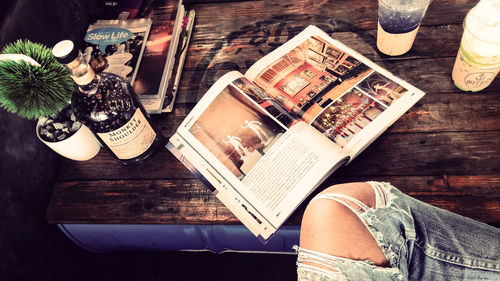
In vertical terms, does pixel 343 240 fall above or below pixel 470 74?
below

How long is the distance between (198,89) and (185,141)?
17 cm

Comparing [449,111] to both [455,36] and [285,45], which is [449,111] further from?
[285,45]

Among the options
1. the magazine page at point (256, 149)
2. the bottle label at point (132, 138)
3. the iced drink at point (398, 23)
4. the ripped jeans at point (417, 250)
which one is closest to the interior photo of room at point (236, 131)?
the magazine page at point (256, 149)

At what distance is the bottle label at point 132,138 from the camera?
75 cm

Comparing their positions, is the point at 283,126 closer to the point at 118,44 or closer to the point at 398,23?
the point at 398,23

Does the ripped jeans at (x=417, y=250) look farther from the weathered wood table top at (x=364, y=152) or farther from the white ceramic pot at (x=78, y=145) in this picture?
the white ceramic pot at (x=78, y=145)

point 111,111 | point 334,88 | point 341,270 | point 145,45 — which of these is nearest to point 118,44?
point 145,45

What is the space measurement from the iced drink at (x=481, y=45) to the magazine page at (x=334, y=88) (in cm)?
11

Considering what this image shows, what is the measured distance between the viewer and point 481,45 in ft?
2.28

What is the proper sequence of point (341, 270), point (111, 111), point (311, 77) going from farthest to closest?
1. point (311, 77)
2. point (111, 111)
3. point (341, 270)

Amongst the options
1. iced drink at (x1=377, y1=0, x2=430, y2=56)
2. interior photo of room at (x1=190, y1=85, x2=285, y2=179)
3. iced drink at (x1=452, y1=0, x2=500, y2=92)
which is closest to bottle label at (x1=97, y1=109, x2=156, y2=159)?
interior photo of room at (x1=190, y1=85, x2=285, y2=179)

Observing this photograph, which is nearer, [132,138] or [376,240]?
[376,240]

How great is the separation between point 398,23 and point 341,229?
1.57 feet

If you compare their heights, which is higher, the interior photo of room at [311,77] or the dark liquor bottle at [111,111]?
the interior photo of room at [311,77]
